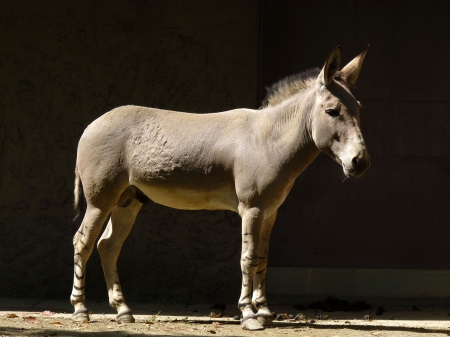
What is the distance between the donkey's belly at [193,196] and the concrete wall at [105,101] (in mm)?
1458

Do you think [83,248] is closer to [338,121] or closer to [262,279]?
[262,279]

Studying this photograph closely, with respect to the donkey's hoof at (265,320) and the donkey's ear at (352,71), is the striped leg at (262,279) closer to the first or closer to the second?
the donkey's hoof at (265,320)

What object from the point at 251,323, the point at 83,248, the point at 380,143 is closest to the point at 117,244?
the point at 83,248

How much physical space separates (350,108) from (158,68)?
110 inches

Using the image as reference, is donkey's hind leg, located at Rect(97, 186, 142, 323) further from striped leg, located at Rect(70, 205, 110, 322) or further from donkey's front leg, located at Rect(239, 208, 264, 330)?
donkey's front leg, located at Rect(239, 208, 264, 330)

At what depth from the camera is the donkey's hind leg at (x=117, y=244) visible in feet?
22.2

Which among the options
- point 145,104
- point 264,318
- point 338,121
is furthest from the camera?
point 145,104

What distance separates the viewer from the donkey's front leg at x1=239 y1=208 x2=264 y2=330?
6281 millimetres

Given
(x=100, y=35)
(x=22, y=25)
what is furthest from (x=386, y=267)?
(x=22, y=25)

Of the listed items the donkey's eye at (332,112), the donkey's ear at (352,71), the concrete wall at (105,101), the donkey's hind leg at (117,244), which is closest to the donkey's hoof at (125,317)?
the donkey's hind leg at (117,244)

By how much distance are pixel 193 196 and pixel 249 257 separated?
29.6 inches

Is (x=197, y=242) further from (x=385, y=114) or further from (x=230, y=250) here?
(x=385, y=114)

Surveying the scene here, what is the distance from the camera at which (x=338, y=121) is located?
6.12 metres

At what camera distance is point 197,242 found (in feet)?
26.7
